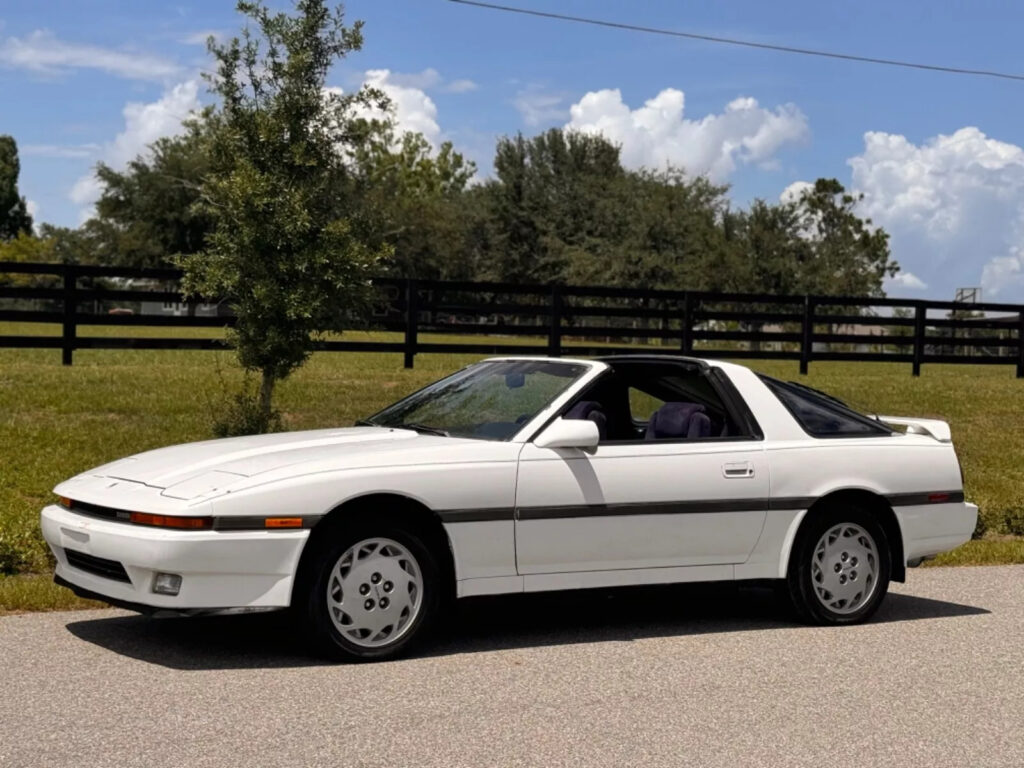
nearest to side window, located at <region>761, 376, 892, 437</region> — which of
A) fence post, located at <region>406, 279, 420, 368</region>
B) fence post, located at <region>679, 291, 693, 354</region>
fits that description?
fence post, located at <region>406, 279, 420, 368</region>

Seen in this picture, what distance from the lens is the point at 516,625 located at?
7.64 meters

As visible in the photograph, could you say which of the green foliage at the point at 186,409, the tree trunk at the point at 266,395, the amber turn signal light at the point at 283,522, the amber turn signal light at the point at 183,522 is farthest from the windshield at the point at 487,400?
the tree trunk at the point at 266,395

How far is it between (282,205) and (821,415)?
21.3 feet

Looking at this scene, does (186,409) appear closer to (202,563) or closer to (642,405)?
(642,405)

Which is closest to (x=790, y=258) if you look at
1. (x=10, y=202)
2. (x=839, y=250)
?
(x=839, y=250)

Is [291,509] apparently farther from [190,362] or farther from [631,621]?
[190,362]

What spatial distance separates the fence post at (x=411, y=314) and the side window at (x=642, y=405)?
12542mm

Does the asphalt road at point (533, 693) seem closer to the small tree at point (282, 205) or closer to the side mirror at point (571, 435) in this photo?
the side mirror at point (571, 435)

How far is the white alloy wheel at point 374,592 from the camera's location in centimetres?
643

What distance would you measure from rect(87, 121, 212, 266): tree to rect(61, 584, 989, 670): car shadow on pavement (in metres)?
60.5

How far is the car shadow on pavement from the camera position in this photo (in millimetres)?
6652

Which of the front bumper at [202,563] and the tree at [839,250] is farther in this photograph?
the tree at [839,250]

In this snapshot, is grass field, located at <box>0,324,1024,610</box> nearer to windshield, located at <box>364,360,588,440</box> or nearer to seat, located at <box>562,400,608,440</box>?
windshield, located at <box>364,360,588,440</box>

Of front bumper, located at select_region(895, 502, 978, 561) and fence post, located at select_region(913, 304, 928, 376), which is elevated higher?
fence post, located at select_region(913, 304, 928, 376)
